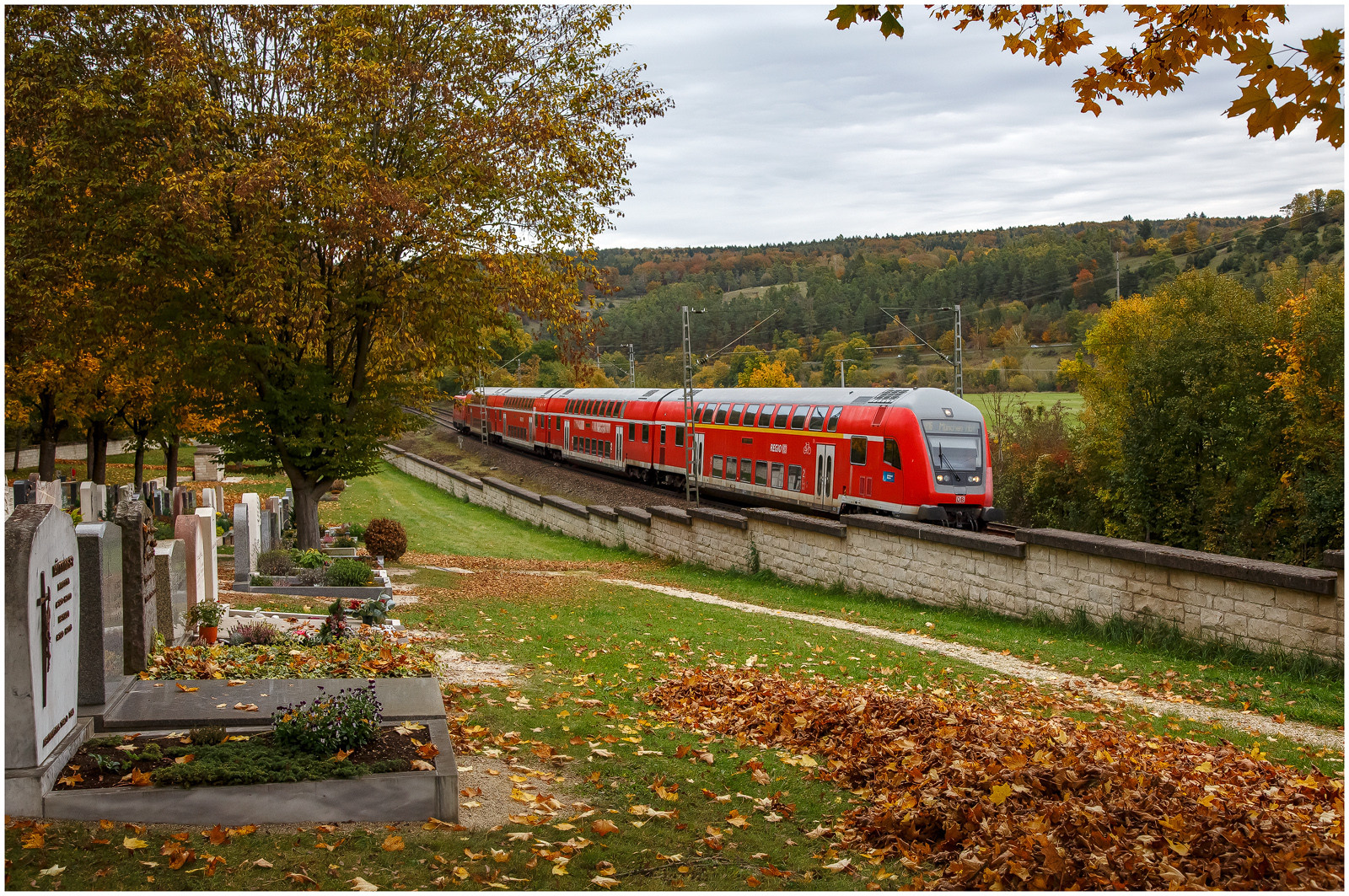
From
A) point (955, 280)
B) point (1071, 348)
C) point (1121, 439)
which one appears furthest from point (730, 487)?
point (1071, 348)

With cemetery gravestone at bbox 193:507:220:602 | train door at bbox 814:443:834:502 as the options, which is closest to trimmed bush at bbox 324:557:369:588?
cemetery gravestone at bbox 193:507:220:602

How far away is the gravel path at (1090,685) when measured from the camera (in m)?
8.30

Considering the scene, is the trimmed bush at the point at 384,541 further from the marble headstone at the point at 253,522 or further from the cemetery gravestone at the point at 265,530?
the marble headstone at the point at 253,522

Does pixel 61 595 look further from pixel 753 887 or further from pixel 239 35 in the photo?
pixel 239 35

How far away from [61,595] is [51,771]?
120 cm

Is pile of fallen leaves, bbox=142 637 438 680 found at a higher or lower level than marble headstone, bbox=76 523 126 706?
lower

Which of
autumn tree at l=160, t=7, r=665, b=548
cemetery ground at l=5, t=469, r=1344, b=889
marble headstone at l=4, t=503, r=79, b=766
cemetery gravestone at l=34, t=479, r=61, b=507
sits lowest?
cemetery ground at l=5, t=469, r=1344, b=889

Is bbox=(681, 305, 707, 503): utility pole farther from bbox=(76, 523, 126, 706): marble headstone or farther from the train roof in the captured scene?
bbox=(76, 523, 126, 706): marble headstone

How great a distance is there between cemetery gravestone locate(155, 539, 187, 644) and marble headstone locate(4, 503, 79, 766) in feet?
8.94

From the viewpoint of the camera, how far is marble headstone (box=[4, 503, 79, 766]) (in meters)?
5.55

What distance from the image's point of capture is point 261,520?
18875 mm

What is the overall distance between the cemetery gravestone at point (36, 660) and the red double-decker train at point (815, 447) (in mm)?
19333

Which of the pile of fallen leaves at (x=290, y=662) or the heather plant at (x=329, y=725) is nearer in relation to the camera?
the heather plant at (x=329, y=725)

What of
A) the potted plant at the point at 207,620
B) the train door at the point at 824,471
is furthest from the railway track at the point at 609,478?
the potted plant at the point at 207,620
